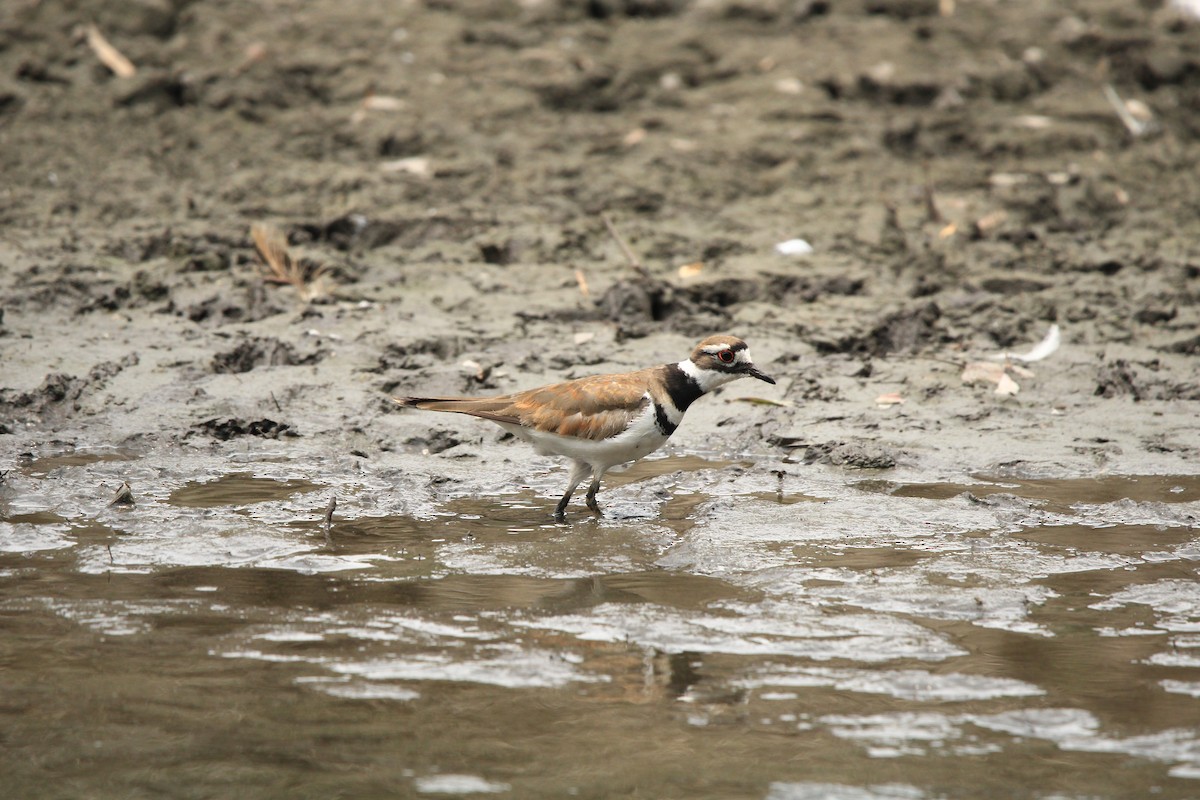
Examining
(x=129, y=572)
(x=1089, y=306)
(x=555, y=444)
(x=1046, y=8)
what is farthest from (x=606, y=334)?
(x=1046, y=8)

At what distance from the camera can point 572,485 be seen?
6891mm

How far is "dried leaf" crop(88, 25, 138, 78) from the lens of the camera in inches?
465

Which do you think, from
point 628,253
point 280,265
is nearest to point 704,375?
point 628,253

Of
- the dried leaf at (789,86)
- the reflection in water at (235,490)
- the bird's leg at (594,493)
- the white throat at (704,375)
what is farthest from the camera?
the dried leaf at (789,86)

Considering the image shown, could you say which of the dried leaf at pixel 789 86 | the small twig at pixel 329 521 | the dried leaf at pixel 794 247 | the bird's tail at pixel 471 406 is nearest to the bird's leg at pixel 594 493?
the bird's tail at pixel 471 406

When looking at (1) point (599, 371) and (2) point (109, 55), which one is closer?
(1) point (599, 371)

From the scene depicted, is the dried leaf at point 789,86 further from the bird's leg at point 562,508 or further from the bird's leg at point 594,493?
the bird's leg at point 562,508

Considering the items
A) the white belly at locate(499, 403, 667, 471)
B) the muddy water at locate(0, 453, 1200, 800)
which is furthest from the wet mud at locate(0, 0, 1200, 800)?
the white belly at locate(499, 403, 667, 471)

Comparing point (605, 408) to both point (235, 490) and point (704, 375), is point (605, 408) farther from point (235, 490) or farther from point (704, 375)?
point (235, 490)

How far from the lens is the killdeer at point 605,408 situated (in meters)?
6.82

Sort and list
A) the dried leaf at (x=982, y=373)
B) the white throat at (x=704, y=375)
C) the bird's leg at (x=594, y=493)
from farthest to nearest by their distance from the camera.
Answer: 1. the dried leaf at (x=982, y=373)
2. the white throat at (x=704, y=375)
3. the bird's leg at (x=594, y=493)

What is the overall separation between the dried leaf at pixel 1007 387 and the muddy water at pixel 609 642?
50.7 inches

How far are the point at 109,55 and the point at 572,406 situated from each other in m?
7.32

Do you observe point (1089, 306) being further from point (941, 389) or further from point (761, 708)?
point (761, 708)
